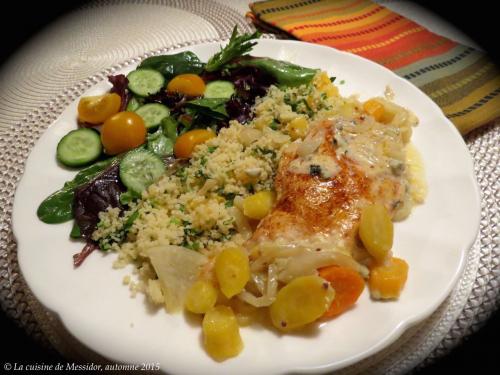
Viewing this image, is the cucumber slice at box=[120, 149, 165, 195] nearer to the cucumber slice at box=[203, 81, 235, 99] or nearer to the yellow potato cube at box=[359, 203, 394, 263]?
the cucumber slice at box=[203, 81, 235, 99]

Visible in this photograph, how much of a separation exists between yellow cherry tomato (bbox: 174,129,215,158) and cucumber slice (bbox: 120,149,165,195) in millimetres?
153

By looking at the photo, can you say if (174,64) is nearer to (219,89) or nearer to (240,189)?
(219,89)

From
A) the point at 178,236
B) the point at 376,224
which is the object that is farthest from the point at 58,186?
the point at 376,224

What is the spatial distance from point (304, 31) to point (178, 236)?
2731 mm

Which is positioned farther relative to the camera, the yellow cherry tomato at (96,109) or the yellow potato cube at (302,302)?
the yellow cherry tomato at (96,109)

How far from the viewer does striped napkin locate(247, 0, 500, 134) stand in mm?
3639

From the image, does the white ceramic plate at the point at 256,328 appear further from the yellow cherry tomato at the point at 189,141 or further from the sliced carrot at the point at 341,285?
the yellow cherry tomato at the point at 189,141

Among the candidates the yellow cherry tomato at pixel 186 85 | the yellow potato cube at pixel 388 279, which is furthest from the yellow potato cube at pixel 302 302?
the yellow cherry tomato at pixel 186 85

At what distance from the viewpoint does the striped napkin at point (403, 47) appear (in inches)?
143

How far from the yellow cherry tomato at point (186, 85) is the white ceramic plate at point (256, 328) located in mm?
996

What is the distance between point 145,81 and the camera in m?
3.77

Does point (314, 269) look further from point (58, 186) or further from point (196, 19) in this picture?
point (196, 19)

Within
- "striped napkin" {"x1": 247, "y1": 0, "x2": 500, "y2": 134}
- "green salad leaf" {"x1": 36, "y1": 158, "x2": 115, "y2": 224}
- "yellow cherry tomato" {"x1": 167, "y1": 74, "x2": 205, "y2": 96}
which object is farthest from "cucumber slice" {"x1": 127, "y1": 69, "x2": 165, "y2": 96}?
"striped napkin" {"x1": 247, "y1": 0, "x2": 500, "y2": 134}

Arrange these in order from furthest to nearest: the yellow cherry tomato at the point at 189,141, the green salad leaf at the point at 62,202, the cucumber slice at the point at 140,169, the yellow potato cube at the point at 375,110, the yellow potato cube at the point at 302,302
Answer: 1. the yellow potato cube at the point at 375,110
2. the yellow cherry tomato at the point at 189,141
3. the cucumber slice at the point at 140,169
4. the green salad leaf at the point at 62,202
5. the yellow potato cube at the point at 302,302
